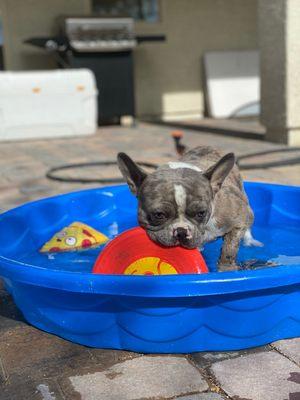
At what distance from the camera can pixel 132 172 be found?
3178 mm

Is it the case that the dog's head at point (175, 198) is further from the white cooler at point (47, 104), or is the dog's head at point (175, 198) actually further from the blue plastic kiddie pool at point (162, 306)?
the white cooler at point (47, 104)

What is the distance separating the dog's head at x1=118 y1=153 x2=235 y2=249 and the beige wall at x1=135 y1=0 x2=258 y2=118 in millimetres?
A: 10037

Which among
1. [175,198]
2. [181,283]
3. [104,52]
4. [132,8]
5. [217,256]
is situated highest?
[132,8]

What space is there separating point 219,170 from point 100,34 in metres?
8.64

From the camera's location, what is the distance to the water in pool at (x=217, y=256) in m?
4.11

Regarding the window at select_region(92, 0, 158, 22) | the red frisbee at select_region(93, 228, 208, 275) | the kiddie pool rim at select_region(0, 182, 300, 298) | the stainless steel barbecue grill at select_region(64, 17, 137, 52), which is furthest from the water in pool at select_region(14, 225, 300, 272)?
the window at select_region(92, 0, 158, 22)

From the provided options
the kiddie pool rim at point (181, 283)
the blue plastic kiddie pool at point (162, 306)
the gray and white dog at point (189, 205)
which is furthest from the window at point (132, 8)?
the kiddie pool rim at point (181, 283)

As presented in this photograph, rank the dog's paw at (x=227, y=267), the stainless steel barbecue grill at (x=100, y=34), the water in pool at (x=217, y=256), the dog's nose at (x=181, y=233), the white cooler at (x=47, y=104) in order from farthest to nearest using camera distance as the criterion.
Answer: the stainless steel barbecue grill at (x=100, y=34) < the white cooler at (x=47, y=104) < the water in pool at (x=217, y=256) < the dog's paw at (x=227, y=267) < the dog's nose at (x=181, y=233)

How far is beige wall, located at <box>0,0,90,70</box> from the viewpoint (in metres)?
11.9

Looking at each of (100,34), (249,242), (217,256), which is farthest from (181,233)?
(100,34)

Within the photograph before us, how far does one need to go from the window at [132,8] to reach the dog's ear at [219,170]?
32.9 feet

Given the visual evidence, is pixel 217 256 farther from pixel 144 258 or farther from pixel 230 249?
pixel 144 258

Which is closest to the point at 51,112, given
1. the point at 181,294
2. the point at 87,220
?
the point at 87,220

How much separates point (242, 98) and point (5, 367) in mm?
11693
